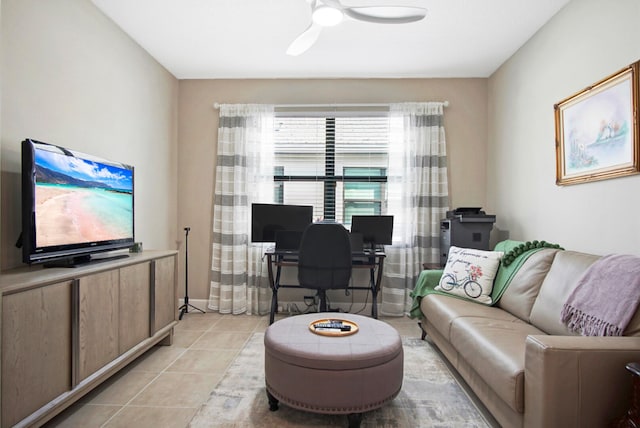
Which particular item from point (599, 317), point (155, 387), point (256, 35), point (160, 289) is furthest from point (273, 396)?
point (256, 35)

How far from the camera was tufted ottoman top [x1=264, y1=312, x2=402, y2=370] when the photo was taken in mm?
1633

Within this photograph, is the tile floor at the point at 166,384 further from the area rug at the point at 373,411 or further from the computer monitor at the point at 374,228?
the computer monitor at the point at 374,228

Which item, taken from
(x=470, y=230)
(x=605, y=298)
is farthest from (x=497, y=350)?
(x=470, y=230)

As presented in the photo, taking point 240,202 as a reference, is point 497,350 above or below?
below

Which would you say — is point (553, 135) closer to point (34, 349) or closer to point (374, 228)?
point (374, 228)

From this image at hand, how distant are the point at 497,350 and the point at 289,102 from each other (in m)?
3.12

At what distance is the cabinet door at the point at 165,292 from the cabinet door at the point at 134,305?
101 millimetres

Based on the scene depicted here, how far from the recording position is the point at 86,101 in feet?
7.98

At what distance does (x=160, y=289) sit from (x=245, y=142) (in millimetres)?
1793

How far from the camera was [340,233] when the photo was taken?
2850 millimetres

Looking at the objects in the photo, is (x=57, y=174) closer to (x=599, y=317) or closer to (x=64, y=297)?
(x=64, y=297)

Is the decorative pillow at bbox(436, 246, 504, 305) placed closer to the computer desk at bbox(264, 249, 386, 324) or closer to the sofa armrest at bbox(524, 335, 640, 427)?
the computer desk at bbox(264, 249, 386, 324)

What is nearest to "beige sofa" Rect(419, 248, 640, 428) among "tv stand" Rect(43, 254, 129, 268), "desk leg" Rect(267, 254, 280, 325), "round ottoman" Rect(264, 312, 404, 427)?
"round ottoman" Rect(264, 312, 404, 427)

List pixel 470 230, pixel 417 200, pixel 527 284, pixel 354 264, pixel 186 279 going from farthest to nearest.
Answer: pixel 186 279
pixel 417 200
pixel 354 264
pixel 470 230
pixel 527 284
